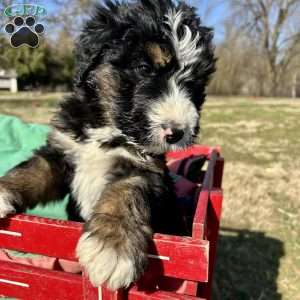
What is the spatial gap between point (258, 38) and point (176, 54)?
32810 mm

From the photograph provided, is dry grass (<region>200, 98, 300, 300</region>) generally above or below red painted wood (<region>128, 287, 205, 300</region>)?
below

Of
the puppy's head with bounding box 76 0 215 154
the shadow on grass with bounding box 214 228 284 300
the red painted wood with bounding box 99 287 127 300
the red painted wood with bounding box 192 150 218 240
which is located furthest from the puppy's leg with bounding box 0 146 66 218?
the shadow on grass with bounding box 214 228 284 300

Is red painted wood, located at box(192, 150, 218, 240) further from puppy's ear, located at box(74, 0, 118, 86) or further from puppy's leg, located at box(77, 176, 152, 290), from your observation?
puppy's ear, located at box(74, 0, 118, 86)

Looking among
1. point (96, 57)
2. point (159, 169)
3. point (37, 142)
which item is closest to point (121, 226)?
point (159, 169)

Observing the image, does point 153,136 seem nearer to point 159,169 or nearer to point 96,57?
point 159,169

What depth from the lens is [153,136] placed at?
208 centimetres

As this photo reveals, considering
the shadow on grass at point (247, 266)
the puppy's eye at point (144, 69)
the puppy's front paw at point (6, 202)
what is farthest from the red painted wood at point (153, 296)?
the shadow on grass at point (247, 266)

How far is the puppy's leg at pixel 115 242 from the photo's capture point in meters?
1.61

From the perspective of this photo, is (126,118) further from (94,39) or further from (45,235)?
(45,235)

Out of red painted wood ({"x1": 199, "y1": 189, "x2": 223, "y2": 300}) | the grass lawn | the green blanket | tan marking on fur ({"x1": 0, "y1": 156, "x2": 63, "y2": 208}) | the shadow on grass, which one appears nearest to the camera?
tan marking on fur ({"x1": 0, "y1": 156, "x2": 63, "y2": 208})

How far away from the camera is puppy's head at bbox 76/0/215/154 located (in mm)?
2090

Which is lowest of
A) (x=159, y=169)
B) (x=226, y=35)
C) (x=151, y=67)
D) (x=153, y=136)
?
(x=159, y=169)

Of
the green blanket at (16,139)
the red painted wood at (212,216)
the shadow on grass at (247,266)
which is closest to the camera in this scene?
the red painted wood at (212,216)

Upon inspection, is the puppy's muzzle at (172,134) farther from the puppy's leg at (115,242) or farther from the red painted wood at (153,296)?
the red painted wood at (153,296)
